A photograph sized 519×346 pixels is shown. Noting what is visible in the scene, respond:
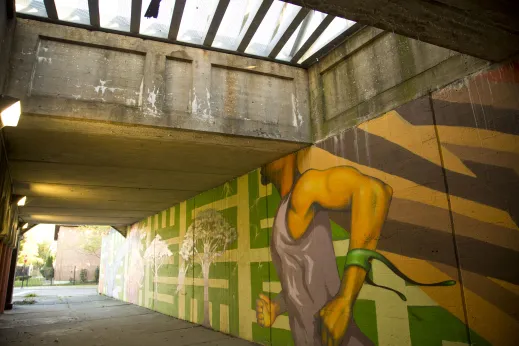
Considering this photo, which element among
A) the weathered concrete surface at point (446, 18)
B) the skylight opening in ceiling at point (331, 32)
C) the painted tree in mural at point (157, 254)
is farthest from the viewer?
the painted tree in mural at point (157, 254)

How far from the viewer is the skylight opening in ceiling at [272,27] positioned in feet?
14.6

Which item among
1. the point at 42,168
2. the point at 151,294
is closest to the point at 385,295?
the point at 42,168

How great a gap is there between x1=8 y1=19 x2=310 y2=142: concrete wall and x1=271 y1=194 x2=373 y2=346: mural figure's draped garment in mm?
1549

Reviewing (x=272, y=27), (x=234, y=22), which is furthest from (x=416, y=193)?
(x=234, y=22)

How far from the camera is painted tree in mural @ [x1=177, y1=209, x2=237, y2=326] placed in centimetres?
770

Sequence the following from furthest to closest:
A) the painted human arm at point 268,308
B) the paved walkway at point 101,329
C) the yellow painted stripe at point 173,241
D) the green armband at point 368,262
A: 1. the yellow painted stripe at point 173,241
2. the paved walkway at point 101,329
3. the painted human arm at point 268,308
4. the green armband at point 368,262

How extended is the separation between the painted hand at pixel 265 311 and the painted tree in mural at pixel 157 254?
5.07 meters

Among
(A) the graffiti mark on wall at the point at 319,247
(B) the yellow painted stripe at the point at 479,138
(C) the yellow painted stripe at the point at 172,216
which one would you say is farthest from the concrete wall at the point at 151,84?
(C) the yellow painted stripe at the point at 172,216

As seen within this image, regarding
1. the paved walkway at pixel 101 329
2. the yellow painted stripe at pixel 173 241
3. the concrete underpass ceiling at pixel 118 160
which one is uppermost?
the concrete underpass ceiling at pixel 118 160

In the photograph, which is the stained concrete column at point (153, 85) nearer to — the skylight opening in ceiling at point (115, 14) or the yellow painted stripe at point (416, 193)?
the skylight opening in ceiling at point (115, 14)

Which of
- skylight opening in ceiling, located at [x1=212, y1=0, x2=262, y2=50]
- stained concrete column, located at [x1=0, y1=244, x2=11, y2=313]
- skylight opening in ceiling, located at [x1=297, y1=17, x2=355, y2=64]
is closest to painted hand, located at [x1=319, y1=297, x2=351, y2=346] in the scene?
skylight opening in ceiling, located at [x1=297, y1=17, x2=355, y2=64]

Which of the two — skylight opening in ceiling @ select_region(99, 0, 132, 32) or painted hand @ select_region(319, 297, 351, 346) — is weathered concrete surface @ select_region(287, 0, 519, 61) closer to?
skylight opening in ceiling @ select_region(99, 0, 132, 32)

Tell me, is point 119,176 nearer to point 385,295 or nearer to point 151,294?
point 385,295

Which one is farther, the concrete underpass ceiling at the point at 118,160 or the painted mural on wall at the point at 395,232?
the concrete underpass ceiling at the point at 118,160
